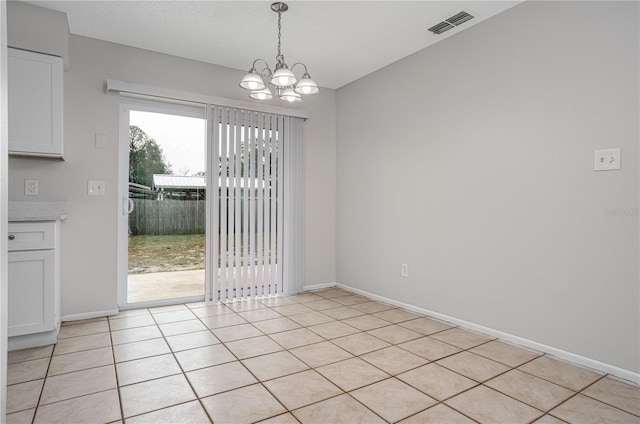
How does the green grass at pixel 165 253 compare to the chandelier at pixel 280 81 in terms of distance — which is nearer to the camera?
the chandelier at pixel 280 81

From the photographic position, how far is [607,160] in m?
2.21

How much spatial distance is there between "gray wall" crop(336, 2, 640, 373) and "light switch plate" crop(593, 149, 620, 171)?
0.04 metres

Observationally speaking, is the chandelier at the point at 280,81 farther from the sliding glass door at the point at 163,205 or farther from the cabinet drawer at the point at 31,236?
the cabinet drawer at the point at 31,236

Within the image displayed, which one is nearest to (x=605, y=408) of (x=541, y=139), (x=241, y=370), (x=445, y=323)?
(x=445, y=323)

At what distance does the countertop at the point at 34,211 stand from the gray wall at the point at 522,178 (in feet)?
9.32

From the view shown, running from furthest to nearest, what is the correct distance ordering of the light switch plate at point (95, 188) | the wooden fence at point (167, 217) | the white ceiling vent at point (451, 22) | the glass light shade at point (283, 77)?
the wooden fence at point (167, 217)
the light switch plate at point (95, 188)
the white ceiling vent at point (451, 22)
the glass light shade at point (283, 77)

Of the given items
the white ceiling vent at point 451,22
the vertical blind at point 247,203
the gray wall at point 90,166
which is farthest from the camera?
the vertical blind at point 247,203

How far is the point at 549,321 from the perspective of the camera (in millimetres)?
2490

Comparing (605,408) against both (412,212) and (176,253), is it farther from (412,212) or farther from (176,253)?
(176,253)

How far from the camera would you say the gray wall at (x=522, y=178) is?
219 centimetres

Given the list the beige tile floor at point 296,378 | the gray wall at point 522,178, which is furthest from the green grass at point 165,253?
the gray wall at point 522,178

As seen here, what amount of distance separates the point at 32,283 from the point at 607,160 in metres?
3.77

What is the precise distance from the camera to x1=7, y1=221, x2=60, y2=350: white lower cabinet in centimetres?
244

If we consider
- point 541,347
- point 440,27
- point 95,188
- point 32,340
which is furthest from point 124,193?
point 541,347
